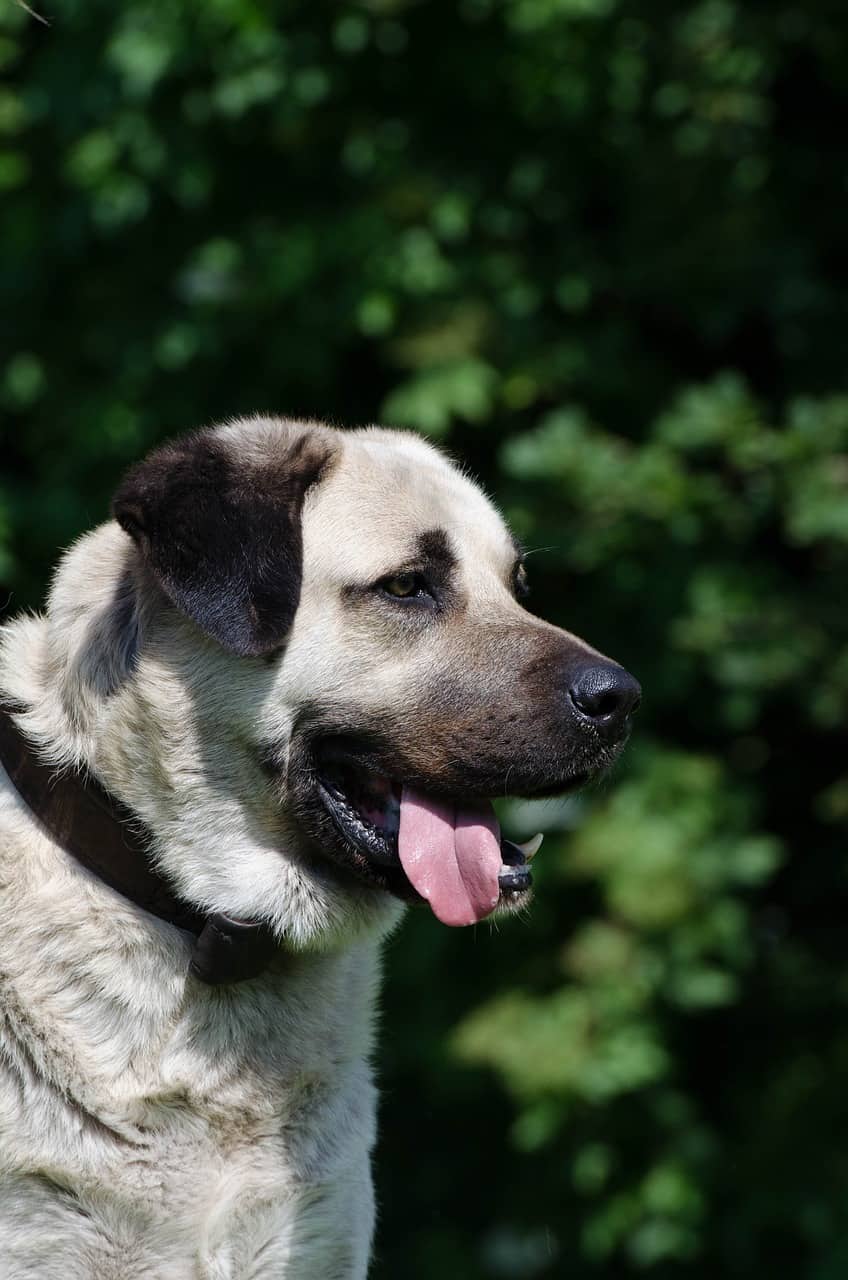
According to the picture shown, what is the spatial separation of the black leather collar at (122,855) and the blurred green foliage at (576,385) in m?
4.06

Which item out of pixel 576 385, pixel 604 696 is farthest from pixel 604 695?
pixel 576 385

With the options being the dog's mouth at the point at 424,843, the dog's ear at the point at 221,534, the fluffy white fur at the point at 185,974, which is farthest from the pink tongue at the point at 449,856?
the dog's ear at the point at 221,534

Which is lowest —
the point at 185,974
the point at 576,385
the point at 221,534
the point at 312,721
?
the point at 576,385

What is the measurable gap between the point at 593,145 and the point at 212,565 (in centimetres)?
504

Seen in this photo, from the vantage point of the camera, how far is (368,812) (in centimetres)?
348

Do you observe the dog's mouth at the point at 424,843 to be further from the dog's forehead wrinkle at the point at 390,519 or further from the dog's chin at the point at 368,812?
the dog's forehead wrinkle at the point at 390,519

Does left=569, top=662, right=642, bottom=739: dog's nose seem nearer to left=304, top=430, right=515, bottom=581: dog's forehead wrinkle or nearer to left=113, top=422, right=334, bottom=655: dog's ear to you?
left=304, top=430, right=515, bottom=581: dog's forehead wrinkle

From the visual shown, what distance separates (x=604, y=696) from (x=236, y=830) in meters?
0.76

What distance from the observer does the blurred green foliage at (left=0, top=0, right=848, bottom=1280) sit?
726 centimetres

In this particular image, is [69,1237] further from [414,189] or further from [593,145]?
[593,145]

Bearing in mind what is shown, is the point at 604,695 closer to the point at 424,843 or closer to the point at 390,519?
the point at 424,843

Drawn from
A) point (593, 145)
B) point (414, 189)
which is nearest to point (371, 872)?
point (414, 189)

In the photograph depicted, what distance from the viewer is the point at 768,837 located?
775 cm

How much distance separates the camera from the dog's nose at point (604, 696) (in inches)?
134
